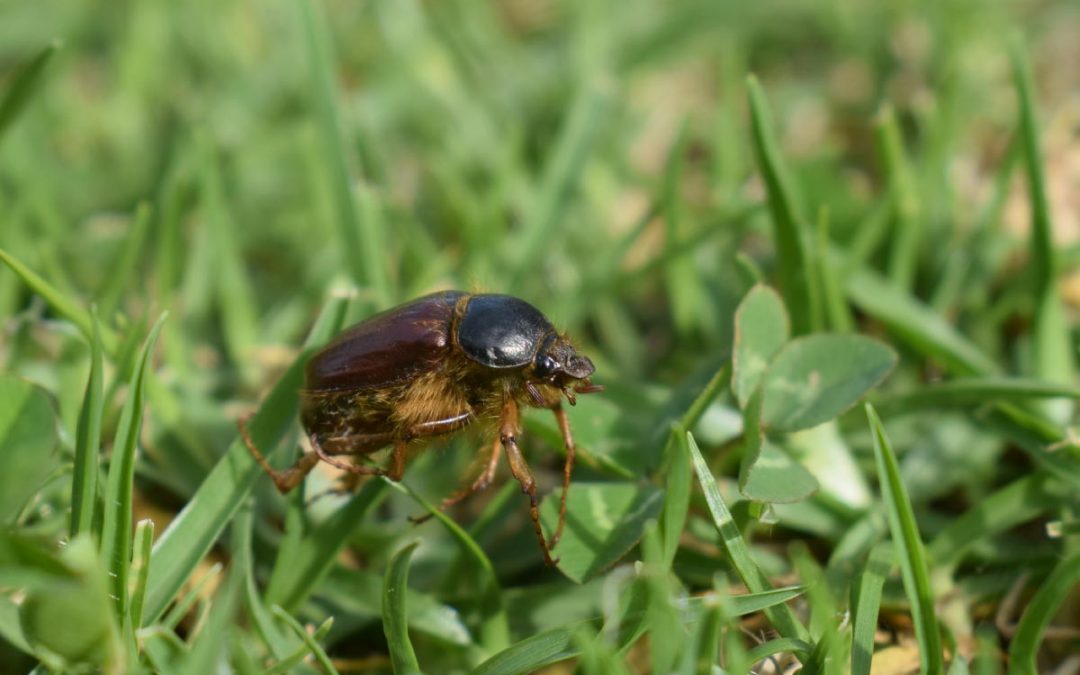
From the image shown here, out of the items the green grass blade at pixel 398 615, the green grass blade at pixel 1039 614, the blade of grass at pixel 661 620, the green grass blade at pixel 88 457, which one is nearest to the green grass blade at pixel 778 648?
the blade of grass at pixel 661 620

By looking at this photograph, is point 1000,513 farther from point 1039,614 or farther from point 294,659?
point 294,659

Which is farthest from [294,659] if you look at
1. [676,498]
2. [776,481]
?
[776,481]

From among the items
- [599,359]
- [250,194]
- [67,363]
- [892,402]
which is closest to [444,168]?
[250,194]

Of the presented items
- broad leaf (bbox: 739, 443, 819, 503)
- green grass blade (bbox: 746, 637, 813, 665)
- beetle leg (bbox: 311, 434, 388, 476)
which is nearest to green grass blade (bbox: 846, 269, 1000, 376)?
broad leaf (bbox: 739, 443, 819, 503)

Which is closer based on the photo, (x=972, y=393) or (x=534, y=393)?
(x=534, y=393)

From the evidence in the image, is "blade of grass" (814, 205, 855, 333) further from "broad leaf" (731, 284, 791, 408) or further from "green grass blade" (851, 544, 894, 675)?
"green grass blade" (851, 544, 894, 675)

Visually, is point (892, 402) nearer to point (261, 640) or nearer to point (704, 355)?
point (704, 355)
